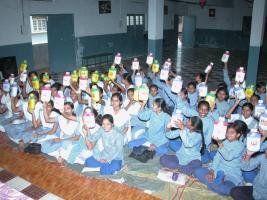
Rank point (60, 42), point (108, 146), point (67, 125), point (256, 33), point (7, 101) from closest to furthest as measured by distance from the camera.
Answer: point (108, 146), point (67, 125), point (7, 101), point (256, 33), point (60, 42)

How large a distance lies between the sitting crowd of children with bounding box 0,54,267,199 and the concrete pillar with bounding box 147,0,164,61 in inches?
130

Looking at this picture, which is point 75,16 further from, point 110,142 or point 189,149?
point 189,149

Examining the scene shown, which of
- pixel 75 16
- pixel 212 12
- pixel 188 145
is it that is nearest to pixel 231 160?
pixel 188 145

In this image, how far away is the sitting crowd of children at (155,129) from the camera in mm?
3260

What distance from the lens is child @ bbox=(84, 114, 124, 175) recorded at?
3660 millimetres

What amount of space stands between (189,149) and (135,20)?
10.4 metres

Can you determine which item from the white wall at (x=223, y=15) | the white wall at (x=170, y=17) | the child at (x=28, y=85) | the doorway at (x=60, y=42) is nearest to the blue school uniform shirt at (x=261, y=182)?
the child at (x=28, y=85)

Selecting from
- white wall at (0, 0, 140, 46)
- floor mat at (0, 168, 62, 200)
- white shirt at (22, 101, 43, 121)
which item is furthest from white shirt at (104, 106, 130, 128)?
white wall at (0, 0, 140, 46)

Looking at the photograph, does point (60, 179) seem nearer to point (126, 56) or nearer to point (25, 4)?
point (25, 4)

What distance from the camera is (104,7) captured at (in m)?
11.4

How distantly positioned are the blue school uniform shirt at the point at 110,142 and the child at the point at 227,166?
1123 mm

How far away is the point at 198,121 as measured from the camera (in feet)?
11.5

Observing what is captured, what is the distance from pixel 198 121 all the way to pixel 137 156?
3.57ft

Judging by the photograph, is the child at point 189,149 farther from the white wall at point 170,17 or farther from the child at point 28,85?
the white wall at point 170,17
